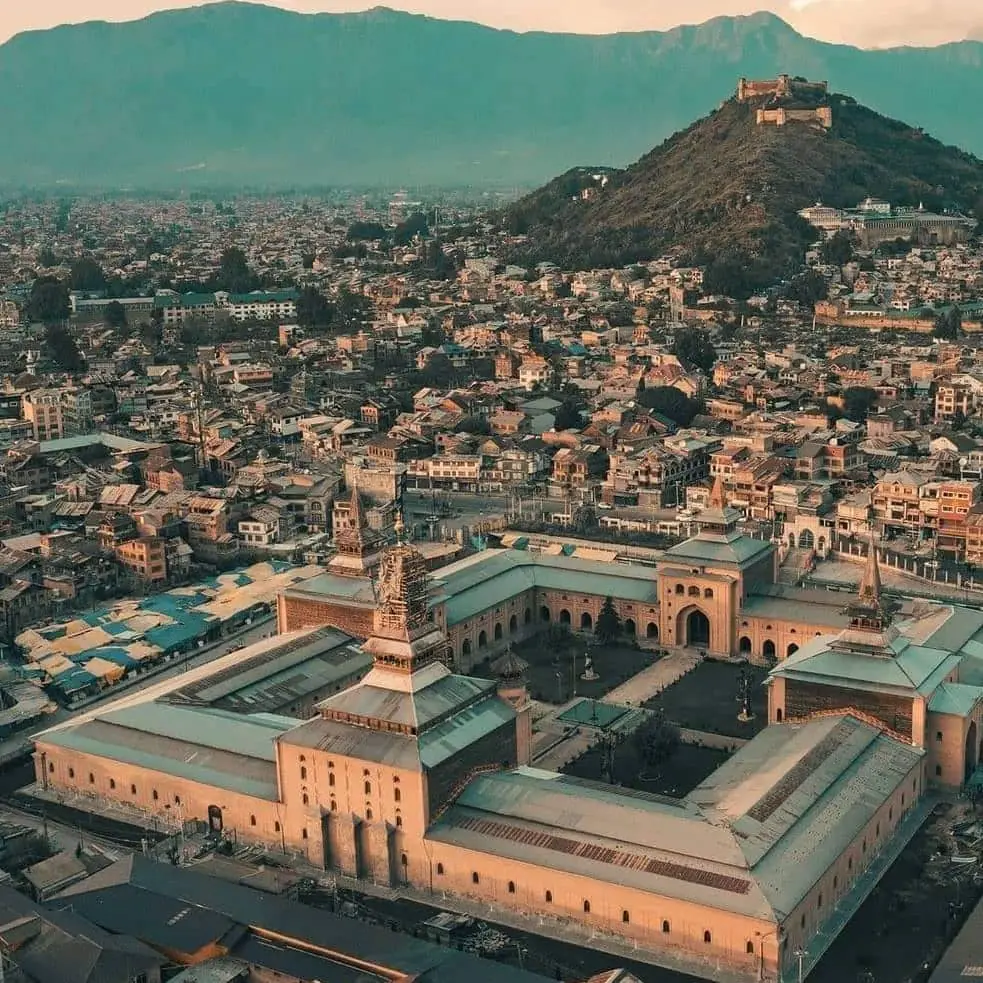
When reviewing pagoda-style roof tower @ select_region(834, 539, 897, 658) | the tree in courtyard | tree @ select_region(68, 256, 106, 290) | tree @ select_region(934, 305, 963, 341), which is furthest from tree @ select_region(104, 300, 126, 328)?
pagoda-style roof tower @ select_region(834, 539, 897, 658)

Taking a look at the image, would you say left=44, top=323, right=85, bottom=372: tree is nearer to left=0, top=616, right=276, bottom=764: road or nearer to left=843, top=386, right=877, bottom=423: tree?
left=843, top=386, right=877, bottom=423: tree

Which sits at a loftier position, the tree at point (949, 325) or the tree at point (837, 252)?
the tree at point (837, 252)

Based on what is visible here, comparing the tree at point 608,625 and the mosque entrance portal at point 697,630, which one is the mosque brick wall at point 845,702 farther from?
the tree at point 608,625

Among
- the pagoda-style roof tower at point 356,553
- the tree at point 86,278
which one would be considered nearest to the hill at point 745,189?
the tree at point 86,278

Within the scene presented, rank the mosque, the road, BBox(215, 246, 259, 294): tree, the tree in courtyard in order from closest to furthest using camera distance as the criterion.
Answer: the mosque
the tree in courtyard
the road
BBox(215, 246, 259, 294): tree

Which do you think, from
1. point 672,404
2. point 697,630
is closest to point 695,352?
point 672,404


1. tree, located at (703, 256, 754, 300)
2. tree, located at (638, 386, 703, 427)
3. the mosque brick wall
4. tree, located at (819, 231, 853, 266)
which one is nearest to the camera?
the mosque brick wall

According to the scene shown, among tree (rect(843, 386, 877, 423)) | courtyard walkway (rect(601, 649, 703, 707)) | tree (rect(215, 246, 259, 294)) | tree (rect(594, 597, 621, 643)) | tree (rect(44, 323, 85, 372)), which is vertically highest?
tree (rect(215, 246, 259, 294))

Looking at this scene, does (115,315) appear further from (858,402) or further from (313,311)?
(858,402)
